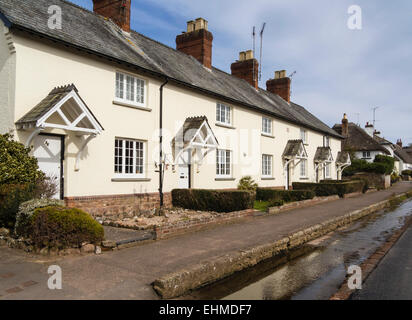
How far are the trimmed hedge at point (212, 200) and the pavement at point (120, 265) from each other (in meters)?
3.11

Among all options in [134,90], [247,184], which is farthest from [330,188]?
[134,90]

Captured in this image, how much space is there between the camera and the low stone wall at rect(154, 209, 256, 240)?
8477 mm

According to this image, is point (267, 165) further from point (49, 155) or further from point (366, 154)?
point (366, 154)

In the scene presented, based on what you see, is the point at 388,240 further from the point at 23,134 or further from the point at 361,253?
the point at 23,134

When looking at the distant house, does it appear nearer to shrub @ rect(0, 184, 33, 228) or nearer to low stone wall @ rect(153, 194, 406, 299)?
low stone wall @ rect(153, 194, 406, 299)

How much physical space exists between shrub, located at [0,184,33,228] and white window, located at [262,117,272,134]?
1608cm

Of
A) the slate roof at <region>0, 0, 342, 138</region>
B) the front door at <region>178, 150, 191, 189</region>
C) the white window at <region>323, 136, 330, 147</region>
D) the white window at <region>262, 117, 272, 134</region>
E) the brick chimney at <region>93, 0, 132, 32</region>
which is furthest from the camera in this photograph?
the white window at <region>323, 136, 330, 147</region>

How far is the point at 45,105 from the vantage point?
30.7 ft

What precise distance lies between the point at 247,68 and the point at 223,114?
30.8 feet

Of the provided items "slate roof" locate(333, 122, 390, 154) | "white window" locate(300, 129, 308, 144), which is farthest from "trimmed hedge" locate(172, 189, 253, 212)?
"slate roof" locate(333, 122, 390, 154)

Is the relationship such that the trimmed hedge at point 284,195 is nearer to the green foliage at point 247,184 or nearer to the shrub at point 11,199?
the green foliage at point 247,184

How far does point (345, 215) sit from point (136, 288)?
1033 centimetres

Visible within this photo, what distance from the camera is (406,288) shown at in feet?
→ 18.2
